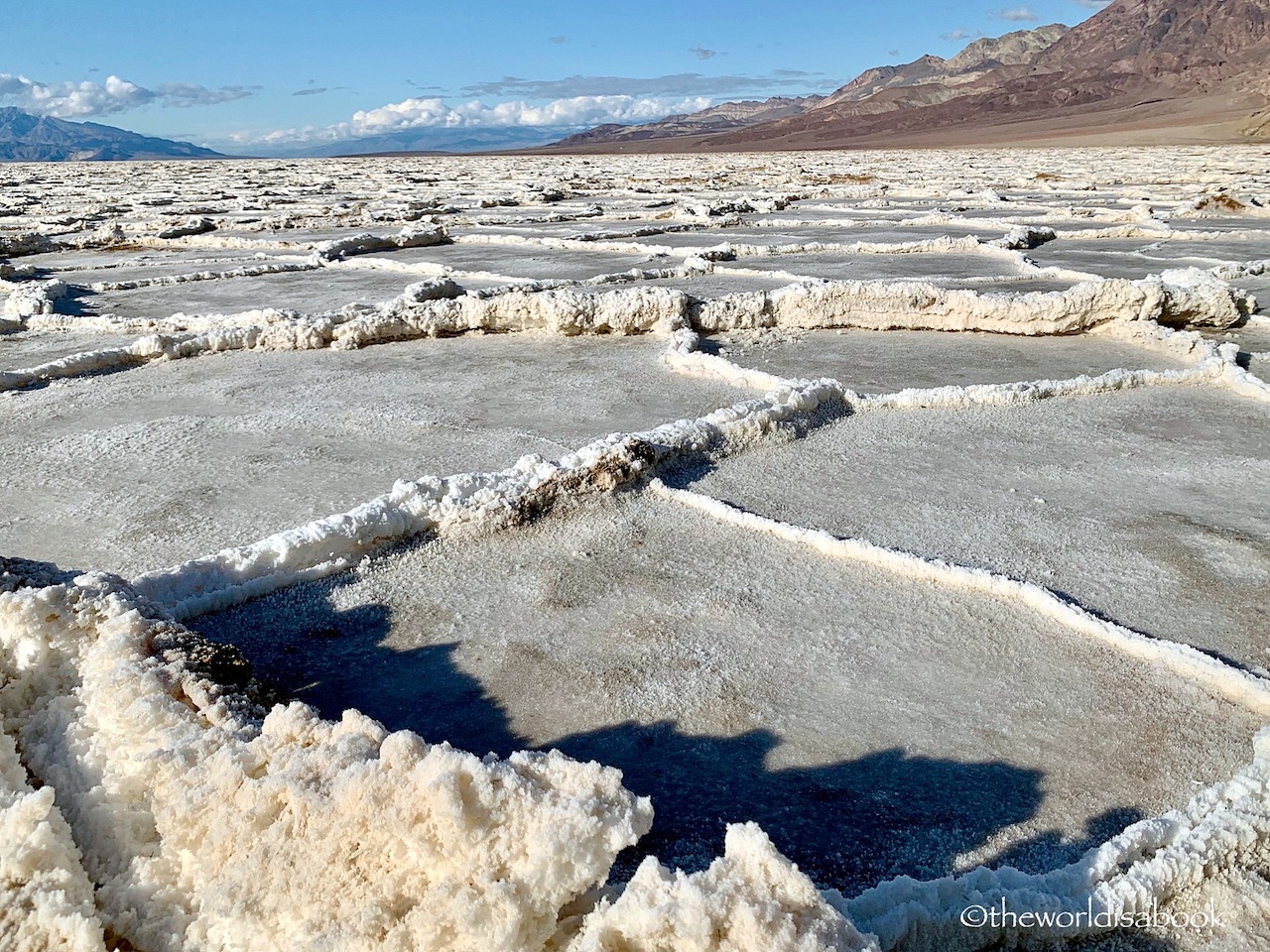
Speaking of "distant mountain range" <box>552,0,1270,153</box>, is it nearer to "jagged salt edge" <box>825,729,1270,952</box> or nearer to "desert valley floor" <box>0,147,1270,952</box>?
"desert valley floor" <box>0,147,1270,952</box>

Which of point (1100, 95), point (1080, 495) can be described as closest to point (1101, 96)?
point (1100, 95)

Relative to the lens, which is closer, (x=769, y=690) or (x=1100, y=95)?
(x=769, y=690)

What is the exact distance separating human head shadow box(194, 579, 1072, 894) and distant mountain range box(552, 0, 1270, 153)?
38168 millimetres

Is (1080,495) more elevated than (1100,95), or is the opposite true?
(1100,95)

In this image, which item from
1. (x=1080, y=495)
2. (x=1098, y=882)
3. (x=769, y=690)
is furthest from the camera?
(x=1080, y=495)

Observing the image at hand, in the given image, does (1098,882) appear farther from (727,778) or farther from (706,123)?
(706,123)

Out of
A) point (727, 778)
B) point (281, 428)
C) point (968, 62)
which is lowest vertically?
point (727, 778)

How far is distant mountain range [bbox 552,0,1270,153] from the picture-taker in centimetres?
4616

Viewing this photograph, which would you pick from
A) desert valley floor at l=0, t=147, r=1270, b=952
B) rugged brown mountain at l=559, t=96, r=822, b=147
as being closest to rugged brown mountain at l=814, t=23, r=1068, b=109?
rugged brown mountain at l=559, t=96, r=822, b=147

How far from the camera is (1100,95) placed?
61.7m

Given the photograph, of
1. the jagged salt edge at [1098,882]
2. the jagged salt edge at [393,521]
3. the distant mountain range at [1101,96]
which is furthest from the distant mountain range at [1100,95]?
the jagged salt edge at [1098,882]

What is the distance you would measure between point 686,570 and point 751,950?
132cm

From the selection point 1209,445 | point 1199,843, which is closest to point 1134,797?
point 1199,843

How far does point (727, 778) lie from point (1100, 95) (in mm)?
70690
